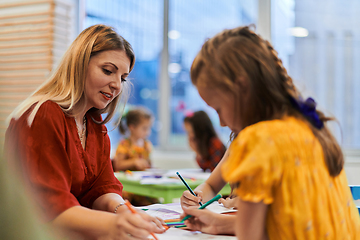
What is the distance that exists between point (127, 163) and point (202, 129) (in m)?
0.80

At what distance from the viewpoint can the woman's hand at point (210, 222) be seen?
784 mm

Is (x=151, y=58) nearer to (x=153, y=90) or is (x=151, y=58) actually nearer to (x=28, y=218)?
(x=153, y=90)

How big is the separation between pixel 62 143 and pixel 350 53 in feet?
10.8

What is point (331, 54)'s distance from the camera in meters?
3.38

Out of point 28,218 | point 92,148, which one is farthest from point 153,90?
point 28,218

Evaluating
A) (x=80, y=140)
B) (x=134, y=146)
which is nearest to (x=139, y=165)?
(x=134, y=146)

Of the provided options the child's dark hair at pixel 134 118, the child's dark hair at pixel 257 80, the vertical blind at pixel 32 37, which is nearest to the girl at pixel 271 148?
the child's dark hair at pixel 257 80

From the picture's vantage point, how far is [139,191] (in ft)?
7.13

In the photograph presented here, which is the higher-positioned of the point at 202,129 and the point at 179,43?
the point at 179,43

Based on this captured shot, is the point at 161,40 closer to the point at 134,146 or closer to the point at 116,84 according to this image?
the point at 134,146

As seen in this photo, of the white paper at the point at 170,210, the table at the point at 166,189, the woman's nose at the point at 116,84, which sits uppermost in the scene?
the woman's nose at the point at 116,84

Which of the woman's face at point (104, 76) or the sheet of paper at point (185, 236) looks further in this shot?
the woman's face at point (104, 76)

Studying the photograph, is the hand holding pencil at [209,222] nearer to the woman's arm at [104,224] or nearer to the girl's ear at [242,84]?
the woman's arm at [104,224]

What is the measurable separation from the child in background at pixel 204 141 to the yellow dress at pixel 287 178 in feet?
7.00
